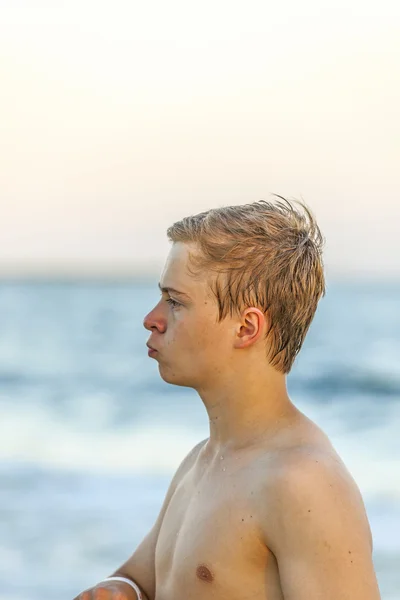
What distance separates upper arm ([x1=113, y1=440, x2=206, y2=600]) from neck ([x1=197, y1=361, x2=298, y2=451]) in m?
0.25

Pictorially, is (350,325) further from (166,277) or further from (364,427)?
(166,277)

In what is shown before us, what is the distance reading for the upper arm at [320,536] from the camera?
183 cm

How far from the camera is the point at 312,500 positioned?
187 centimetres

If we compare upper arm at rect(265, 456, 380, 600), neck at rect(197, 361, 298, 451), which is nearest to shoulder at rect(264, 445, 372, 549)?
upper arm at rect(265, 456, 380, 600)

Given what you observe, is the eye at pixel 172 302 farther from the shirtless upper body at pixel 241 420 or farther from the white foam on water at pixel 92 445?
the white foam on water at pixel 92 445

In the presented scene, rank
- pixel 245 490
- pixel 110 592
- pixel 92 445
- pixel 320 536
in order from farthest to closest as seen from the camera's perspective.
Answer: pixel 92 445 → pixel 110 592 → pixel 245 490 → pixel 320 536

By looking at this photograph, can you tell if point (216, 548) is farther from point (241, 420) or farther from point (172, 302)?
point (172, 302)

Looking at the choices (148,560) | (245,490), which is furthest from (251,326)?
(148,560)

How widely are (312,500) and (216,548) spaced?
275 mm

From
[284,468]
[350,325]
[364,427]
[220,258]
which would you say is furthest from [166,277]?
[350,325]

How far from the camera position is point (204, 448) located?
7.59 feet

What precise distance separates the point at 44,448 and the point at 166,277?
10303 millimetres

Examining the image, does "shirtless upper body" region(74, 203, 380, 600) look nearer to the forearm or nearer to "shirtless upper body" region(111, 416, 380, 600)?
"shirtless upper body" region(111, 416, 380, 600)

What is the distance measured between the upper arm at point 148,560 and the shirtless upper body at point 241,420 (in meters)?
0.10
